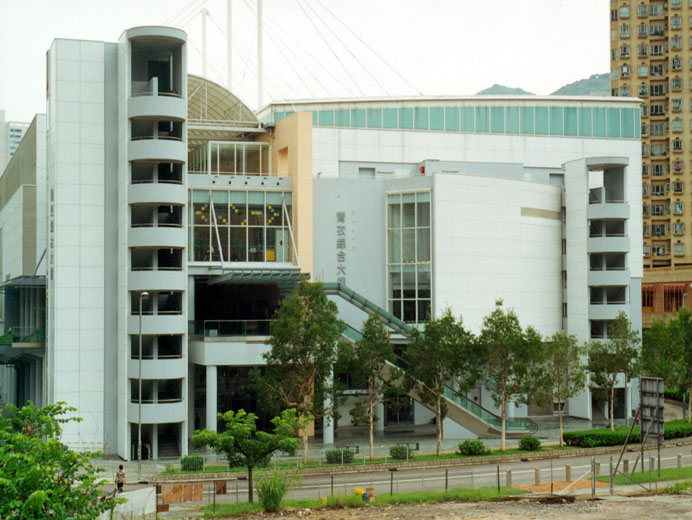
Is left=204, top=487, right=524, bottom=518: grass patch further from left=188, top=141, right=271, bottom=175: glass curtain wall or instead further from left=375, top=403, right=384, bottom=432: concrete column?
left=188, top=141, right=271, bottom=175: glass curtain wall

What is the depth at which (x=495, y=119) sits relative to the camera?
75.2m

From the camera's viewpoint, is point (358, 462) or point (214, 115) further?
point (214, 115)

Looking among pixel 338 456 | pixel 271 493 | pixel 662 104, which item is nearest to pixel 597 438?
pixel 338 456

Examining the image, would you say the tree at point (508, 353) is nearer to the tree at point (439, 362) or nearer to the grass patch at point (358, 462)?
the tree at point (439, 362)

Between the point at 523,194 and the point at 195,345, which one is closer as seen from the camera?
the point at 195,345

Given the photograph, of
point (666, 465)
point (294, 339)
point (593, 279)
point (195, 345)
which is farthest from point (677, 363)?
point (195, 345)

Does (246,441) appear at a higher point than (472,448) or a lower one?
higher

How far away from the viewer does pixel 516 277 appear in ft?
212

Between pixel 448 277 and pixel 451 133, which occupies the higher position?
pixel 451 133

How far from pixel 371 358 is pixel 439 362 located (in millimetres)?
3831

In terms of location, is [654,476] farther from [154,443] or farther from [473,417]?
[154,443]

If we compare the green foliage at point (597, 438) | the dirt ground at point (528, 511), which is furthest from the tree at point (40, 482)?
the green foliage at point (597, 438)

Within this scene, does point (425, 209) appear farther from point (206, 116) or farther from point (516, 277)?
Result: point (206, 116)

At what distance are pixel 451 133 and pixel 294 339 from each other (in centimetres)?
3535
